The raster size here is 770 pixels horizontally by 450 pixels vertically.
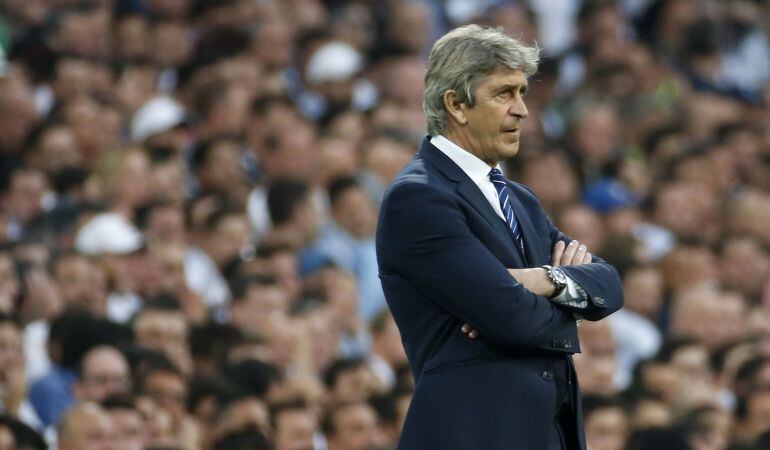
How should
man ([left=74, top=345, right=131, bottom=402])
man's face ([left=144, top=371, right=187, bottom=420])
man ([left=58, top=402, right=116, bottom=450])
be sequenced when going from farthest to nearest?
man's face ([left=144, top=371, right=187, bottom=420]) < man ([left=74, top=345, right=131, bottom=402]) < man ([left=58, top=402, right=116, bottom=450])

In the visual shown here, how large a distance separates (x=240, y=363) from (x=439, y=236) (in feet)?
12.0

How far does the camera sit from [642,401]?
25.4 feet

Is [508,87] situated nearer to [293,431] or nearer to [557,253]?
[557,253]

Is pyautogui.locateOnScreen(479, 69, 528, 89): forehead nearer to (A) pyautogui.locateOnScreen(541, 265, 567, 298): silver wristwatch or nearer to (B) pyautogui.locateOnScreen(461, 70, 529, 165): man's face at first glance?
(B) pyautogui.locateOnScreen(461, 70, 529, 165): man's face

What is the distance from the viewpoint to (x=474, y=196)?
362 centimetres

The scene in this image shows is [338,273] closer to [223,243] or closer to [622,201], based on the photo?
[223,243]

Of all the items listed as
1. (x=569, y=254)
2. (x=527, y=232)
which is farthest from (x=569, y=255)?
(x=527, y=232)

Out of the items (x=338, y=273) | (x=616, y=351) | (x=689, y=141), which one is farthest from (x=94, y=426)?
(x=689, y=141)

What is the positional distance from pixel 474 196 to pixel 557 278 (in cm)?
27

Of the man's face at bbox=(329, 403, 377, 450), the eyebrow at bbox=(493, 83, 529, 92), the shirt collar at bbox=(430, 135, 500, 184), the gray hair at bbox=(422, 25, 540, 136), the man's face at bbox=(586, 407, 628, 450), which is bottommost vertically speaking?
the man's face at bbox=(586, 407, 628, 450)

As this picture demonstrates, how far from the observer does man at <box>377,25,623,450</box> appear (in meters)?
3.47

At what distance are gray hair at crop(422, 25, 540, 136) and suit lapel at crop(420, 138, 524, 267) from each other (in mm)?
115

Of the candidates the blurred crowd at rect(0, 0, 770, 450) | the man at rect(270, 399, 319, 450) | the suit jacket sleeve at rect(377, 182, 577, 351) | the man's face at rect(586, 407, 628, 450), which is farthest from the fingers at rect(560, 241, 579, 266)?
the man's face at rect(586, 407, 628, 450)

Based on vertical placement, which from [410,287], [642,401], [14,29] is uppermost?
[14,29]
